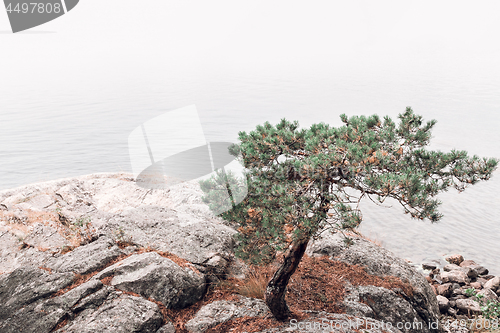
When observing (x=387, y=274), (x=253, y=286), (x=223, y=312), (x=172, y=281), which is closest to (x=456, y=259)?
(x=387, y=274)

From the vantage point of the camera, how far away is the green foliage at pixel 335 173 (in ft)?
10.8

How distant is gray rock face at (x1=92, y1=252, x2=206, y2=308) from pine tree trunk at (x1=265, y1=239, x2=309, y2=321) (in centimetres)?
116

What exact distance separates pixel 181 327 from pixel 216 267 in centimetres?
126

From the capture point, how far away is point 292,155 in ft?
13.3

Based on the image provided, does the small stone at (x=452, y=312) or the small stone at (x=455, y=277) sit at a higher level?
the small stone at (x=452, y=312)

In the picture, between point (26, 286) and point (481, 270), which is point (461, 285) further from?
point (26, 286)

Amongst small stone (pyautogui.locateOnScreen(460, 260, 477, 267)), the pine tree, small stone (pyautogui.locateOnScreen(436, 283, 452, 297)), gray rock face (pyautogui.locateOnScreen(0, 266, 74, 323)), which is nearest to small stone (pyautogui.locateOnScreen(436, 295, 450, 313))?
small stone (pyautogui.locateOnScreen(436, 283, 452, 297))

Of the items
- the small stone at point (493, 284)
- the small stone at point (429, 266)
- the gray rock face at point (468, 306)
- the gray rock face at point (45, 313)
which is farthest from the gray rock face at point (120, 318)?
the small stone at point (493, 284)

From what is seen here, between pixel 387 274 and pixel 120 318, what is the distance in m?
4.72

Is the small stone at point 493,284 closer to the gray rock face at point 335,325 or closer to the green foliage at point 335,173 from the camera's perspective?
the gray rock face at point 335,325

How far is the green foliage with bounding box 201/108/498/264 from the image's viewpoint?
10.8 feet

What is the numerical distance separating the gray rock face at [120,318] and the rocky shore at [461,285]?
22.0 ft

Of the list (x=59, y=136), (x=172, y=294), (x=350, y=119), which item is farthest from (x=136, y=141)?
(x=59, y=136)

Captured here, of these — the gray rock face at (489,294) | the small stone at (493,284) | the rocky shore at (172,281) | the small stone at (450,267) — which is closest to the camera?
the rocky shore at (172,281)
